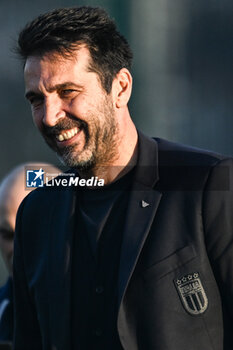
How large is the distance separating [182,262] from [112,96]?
0.83 meters

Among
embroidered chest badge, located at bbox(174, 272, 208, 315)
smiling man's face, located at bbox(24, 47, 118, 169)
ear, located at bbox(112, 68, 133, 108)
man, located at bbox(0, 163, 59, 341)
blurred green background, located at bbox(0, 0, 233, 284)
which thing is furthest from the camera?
blurred green background, located at bbox(0, 0, 233, 284)

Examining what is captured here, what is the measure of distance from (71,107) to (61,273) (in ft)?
2.30

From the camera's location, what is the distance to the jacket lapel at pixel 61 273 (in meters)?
2.82

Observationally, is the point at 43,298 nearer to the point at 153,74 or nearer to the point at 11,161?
the point at 153,74

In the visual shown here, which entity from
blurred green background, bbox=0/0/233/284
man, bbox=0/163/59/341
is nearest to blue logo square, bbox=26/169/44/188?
man, bbox=0/163/59/341

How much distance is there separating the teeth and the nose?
6 cm

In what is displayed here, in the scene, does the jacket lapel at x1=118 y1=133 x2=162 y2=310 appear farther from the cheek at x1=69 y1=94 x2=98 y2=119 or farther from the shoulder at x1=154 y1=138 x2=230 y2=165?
the cheek at x1=69 y1=94 x2=98 y2=119

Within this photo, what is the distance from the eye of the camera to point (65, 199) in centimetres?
307

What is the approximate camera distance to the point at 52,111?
281 centimetres

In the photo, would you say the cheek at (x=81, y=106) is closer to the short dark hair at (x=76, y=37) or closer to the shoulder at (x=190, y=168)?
the short dark hair at (x=76, y=37)

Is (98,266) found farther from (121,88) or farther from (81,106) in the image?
(121,88)

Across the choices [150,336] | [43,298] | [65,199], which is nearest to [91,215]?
[65,199]

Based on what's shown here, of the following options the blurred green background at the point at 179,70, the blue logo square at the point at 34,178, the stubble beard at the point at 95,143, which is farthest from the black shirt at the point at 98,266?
the blurred green background at the point at 179,70

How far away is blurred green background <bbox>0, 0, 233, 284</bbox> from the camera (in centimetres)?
905
